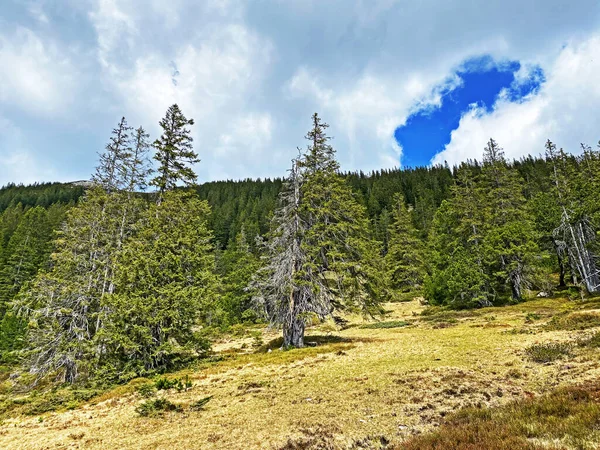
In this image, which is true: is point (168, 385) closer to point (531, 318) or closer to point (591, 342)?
point (591, 342)

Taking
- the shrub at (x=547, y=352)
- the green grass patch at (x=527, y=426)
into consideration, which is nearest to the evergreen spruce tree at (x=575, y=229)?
the shrub at (x=547, y=352)

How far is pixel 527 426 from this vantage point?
256 inches

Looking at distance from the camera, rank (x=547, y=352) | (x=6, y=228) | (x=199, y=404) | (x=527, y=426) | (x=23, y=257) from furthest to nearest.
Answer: (x=6, y=228) → (x=23, y=257) → (x=547, y=352) → (x=199, y=404) → (x=527, y=426)

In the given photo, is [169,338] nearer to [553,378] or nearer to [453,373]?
[453,373]

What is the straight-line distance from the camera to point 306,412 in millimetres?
9789

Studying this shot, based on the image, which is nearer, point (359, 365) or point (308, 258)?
point (359, 365)

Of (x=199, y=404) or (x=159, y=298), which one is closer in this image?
(x=199, y=404)

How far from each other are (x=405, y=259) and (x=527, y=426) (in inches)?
2128

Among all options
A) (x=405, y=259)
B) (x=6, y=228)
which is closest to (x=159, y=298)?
(x=405, y=259)

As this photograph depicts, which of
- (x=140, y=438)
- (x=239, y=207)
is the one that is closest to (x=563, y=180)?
(x=140, y=438)

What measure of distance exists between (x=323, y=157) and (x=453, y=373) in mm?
16116

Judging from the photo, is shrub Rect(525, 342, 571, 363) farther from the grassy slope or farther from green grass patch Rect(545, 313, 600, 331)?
green grass patch Rect(545, 313, 600, 331)

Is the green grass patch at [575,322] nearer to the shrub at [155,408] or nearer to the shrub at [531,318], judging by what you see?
the shrub at [531,318]

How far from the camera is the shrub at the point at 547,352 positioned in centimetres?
1223
